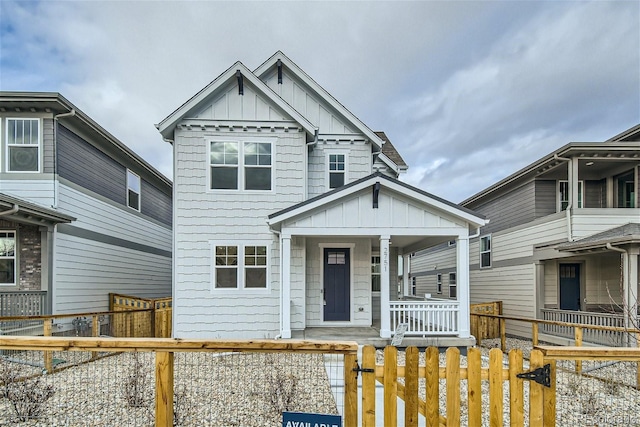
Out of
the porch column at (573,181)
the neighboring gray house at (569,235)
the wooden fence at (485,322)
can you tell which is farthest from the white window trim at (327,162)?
the porch column at (573,181)

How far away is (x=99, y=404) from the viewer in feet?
17.7

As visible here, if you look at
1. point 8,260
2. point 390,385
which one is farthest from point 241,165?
point 390,385

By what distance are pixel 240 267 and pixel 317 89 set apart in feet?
19.0

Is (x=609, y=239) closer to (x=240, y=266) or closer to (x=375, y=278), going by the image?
(x=375, y=278)

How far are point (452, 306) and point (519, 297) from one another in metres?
6.62

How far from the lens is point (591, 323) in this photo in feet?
37.6

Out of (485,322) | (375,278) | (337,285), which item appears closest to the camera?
(337,285)

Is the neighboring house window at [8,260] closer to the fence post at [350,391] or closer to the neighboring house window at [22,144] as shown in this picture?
the neighboring house window at [22,144]

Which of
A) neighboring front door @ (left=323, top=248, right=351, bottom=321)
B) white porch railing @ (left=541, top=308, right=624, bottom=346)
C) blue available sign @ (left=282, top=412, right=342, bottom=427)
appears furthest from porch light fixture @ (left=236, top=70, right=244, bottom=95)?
white porch railing @ (left=541, top=308, right=624, bottom=346)

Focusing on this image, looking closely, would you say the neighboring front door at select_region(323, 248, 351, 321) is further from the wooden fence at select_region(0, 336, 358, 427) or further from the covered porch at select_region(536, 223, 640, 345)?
the wooden fence at select_region(0, 336, 358, 427)

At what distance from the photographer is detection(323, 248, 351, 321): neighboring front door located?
11.2 metres

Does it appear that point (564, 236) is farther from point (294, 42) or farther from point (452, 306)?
point (294, 42)

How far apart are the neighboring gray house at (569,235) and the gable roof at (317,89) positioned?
5879 millimetres

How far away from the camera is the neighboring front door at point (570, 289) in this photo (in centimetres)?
1367
